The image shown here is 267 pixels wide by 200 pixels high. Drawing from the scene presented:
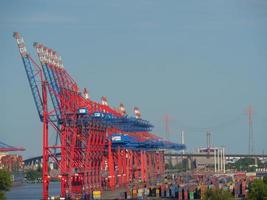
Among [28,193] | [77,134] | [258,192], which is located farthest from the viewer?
[28,193]

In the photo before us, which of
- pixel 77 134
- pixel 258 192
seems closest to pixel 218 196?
pixel 258 192

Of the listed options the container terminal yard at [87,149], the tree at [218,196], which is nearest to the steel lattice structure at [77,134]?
the container terminal yard at [87,149]

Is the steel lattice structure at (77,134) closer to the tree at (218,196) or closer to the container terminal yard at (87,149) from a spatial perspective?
the container terminal yard at (87,149)

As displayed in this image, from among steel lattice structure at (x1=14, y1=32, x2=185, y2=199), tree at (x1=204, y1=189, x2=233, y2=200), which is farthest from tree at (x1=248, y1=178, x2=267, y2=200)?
steel lattice structure at (x1=14, y1=32, x2=185, y2=199)

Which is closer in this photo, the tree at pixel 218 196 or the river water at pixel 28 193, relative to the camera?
the tree at pixel 218 196

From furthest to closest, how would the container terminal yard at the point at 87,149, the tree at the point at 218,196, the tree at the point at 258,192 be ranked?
1. the container terminal yard at the point at 87,149
2. the tree at the point at 258,192
3. the tree at the point at 218,196

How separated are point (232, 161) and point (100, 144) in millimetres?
121627

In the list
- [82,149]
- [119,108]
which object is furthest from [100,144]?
[119,108]

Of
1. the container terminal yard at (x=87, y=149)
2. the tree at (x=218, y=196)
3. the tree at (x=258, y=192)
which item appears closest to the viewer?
the tree at (x=218, y=196)

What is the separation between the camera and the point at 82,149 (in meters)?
74.7

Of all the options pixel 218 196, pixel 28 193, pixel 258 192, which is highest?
pixel 258 192

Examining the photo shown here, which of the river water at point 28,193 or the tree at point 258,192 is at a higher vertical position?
the tree at point 258,192

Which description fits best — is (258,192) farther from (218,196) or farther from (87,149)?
(87,149)

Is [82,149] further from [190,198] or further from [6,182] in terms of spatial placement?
[190,198]
